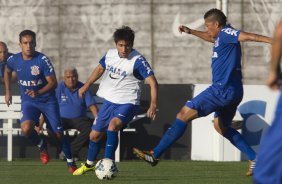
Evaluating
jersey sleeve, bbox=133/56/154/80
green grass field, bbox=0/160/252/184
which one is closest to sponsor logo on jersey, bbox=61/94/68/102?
green grass field, bbox=0/160/252/184

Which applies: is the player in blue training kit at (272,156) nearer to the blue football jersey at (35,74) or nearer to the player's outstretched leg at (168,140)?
the player's outstretched leg at (168,140)

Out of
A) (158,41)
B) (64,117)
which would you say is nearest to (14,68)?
(64,117)

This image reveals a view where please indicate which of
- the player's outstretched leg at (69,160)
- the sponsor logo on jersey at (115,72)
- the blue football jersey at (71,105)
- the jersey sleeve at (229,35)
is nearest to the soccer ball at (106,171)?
the sponsor logo on jersey at (115,72)

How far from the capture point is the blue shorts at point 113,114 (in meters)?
12.2

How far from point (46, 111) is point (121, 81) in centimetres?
172

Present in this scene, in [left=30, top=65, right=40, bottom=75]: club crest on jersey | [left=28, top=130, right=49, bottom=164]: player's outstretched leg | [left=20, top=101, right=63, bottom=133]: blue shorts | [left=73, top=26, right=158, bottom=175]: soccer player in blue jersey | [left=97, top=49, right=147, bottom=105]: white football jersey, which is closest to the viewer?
[left=73, top=26, right=158, bottom=175]: soccer player in blue jersey

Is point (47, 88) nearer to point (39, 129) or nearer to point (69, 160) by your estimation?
point (69, 160)

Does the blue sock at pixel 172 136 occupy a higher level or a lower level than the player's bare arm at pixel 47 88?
lower

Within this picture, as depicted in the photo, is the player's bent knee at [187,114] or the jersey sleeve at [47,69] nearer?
the player's bent knee at [187,114]

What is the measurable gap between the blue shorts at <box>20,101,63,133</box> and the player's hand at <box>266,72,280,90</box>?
26.0 feet

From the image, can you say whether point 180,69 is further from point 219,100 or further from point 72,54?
point 219,100

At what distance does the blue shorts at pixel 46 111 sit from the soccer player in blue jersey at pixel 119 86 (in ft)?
4.07

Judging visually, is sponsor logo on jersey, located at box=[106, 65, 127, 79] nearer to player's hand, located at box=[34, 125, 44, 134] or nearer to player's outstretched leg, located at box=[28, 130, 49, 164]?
player's outstretched leg, located at box=[28, 130, 49, 164]

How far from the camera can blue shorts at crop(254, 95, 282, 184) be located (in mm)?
6160
